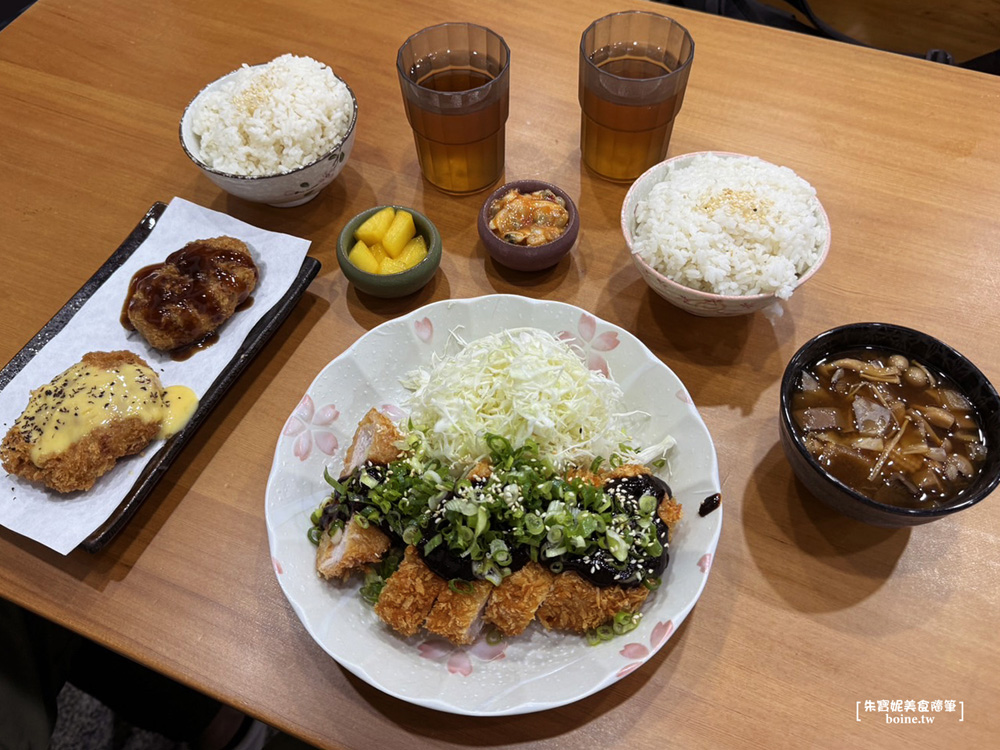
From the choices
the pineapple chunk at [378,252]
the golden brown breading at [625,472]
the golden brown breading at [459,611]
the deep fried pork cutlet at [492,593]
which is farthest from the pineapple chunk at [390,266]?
the golden brown breading at [459,611]

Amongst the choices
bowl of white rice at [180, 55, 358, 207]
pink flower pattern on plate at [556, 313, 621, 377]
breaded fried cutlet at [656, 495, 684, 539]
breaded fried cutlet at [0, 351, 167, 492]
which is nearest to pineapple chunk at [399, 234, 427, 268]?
bowl of white rice at [180, 55, 358, 207]

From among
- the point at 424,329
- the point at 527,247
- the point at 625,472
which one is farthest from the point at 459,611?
the point at 527,247

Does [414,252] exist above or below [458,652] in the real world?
above

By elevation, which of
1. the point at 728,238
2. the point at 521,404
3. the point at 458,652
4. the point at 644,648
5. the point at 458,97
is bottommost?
the point at 458,652

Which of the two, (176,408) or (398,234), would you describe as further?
(398,234)

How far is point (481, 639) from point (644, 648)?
1.18 ft

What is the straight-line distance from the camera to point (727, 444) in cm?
180

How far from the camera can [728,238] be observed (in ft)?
5.93

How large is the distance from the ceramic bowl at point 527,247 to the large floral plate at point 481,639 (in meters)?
0.21

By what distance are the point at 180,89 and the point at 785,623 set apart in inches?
109

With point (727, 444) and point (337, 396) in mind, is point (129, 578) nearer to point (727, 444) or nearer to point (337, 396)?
point (337, 396)

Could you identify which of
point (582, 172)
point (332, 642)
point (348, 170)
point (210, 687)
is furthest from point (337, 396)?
point (582, 172)

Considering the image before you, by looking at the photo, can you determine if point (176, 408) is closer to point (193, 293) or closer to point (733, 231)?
point (193, 293)

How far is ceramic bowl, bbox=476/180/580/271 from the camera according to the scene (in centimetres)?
201
